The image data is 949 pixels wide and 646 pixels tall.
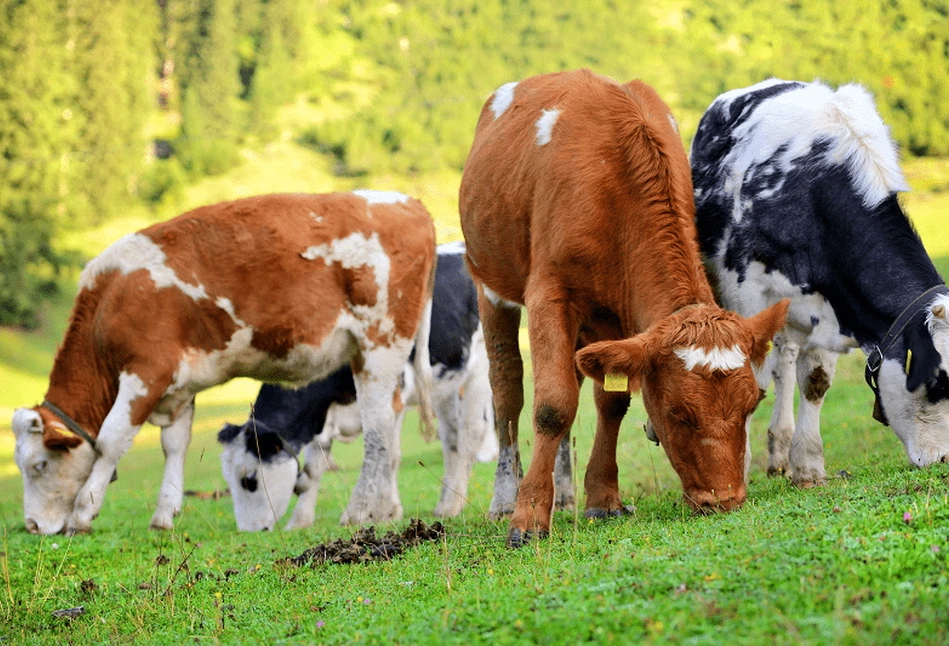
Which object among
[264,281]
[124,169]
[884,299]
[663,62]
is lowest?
[124,169]

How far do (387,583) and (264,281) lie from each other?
5068 mm

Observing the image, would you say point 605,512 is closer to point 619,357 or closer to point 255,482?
point 619,357

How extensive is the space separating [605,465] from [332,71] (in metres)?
76.6

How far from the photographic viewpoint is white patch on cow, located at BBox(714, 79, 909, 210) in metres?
6.73

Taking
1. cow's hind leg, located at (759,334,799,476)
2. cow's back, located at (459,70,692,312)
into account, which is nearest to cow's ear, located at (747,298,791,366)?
cow's back, located at (459,70,692,312)

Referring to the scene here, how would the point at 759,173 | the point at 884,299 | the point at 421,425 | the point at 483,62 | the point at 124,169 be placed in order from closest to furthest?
1. the point at 884,299
2. the point at 759,173
3. the point at 421,425
4. the point at 124,169
5. the point at 483,62

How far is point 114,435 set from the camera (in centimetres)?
985

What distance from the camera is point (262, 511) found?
11219 millimetres

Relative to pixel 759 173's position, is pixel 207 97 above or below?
below

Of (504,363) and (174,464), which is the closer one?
(504,363)

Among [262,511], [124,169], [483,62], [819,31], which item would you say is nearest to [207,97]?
[124,169]

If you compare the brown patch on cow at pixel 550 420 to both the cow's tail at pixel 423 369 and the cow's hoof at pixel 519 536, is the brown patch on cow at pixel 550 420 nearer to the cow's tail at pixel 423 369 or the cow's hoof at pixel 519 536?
the cow's hoof at pixel 519 536

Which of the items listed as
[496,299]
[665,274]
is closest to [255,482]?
[496,299]

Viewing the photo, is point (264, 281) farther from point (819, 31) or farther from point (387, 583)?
point (819, 31)
